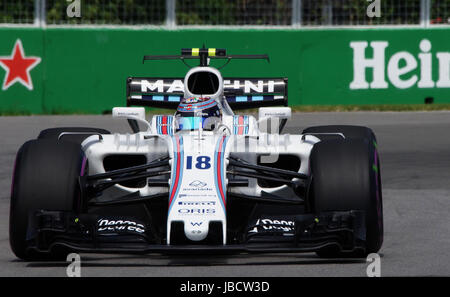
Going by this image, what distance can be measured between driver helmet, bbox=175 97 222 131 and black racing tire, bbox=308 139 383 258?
4.11 feet

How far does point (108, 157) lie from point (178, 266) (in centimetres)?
224

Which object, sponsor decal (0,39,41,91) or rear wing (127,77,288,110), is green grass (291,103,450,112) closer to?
sponsor decal (0,39,41,91)

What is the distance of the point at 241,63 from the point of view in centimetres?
1991

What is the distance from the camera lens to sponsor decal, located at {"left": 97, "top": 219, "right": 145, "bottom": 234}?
24.6 ft

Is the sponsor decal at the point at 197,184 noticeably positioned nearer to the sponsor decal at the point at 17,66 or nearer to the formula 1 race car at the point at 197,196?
the formula 1 race car at the point at 197,196

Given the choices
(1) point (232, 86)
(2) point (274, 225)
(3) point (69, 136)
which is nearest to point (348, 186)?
(2) point (274, 225)

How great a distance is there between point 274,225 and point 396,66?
12.6 meters

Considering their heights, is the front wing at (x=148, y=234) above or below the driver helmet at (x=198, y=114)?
below

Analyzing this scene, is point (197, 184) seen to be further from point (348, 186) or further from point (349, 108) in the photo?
point (349, 108)

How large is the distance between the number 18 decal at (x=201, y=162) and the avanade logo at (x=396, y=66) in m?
12.2

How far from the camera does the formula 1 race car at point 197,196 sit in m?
7.40

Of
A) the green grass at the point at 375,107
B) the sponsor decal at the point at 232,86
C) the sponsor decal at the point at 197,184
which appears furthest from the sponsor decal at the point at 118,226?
the green grass at the point at 375,107

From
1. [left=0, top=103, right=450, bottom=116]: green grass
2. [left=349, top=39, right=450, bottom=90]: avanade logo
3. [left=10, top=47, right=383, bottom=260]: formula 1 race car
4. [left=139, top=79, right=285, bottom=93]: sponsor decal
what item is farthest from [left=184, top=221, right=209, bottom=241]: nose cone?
[left=349, top=39, right=450, bottom=90]: avanade logo

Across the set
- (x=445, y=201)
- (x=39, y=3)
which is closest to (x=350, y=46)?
(x=39, y=3)
